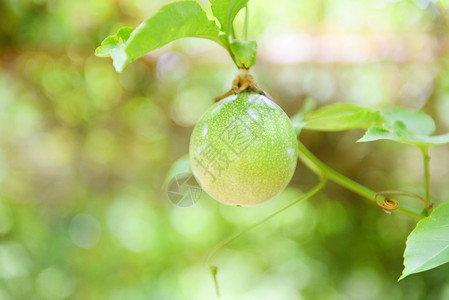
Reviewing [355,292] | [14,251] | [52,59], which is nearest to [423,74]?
[355,292]

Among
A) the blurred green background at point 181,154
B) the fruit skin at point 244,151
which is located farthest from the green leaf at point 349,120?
the blurred green background at point 181,154

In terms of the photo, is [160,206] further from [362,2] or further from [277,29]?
[362,2]

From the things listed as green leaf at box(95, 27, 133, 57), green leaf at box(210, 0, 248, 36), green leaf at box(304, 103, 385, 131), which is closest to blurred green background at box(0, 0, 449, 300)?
green leaf at box(304, 103, 385, 131)

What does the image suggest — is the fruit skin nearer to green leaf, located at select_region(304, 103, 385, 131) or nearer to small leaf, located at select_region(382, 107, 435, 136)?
green leaf, located at select_region(304, 103, 385, 131)

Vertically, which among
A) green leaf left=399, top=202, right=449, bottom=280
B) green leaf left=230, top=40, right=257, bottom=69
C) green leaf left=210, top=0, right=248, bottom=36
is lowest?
green leaf left=399, top=202, right=449, bottom=280

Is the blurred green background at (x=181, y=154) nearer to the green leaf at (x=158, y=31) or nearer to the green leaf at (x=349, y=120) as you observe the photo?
the green leaf at (x=349, y=120)

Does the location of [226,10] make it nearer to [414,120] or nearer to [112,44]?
[112,44]

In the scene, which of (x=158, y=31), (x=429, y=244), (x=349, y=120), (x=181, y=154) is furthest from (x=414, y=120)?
(x=181, y=154)
